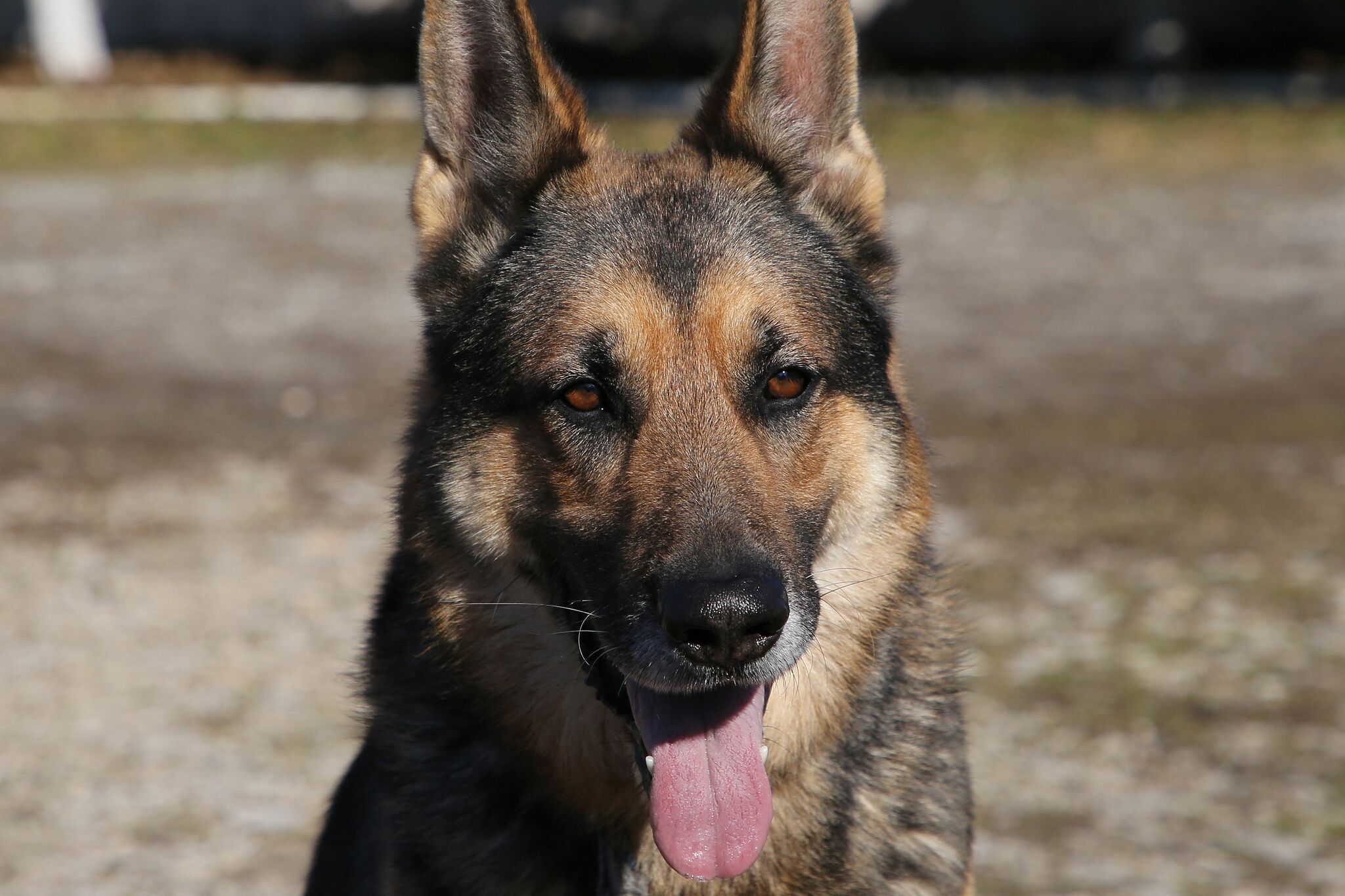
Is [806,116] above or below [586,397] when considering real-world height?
above

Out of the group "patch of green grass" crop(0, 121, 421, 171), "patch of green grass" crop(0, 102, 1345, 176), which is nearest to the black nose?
"patch of green grass" crop(0, 102, 1345, 176)

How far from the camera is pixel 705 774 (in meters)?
3.66

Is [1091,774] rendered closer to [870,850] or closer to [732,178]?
[870,850]

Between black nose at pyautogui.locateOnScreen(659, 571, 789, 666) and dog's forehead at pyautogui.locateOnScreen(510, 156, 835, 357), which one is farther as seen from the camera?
dog's forehead at pyautogui.locateOnScreen(510, 156, 835, 357)

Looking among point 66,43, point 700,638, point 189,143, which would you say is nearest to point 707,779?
point 700,638

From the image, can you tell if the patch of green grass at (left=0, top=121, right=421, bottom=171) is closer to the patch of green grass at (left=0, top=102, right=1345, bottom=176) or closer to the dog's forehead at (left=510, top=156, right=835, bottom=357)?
the patch of green grass at (left=0, top=102, right=1345, bottom=176)

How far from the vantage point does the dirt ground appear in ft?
19.2

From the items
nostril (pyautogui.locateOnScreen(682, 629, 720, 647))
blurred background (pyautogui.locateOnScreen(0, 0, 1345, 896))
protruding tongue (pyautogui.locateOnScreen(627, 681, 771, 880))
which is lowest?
blurred background (pyautogui.locateOnScreen(0, 0, 1345, 896))

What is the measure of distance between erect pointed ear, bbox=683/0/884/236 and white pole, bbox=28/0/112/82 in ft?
73.0

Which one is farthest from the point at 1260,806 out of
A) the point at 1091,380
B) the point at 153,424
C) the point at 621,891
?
the point at 153,424

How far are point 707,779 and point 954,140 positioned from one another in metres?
15.8

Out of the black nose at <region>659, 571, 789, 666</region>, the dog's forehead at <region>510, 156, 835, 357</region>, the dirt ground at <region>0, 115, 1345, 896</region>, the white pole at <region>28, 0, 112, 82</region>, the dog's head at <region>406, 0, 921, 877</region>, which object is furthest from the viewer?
the white pole at <region>28, 0, 112, 82</region>

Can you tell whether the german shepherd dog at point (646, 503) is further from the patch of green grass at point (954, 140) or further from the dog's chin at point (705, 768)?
the patch of green grass at point (954, 140)

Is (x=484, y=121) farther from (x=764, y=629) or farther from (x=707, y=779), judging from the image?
(x=707, y=779)
